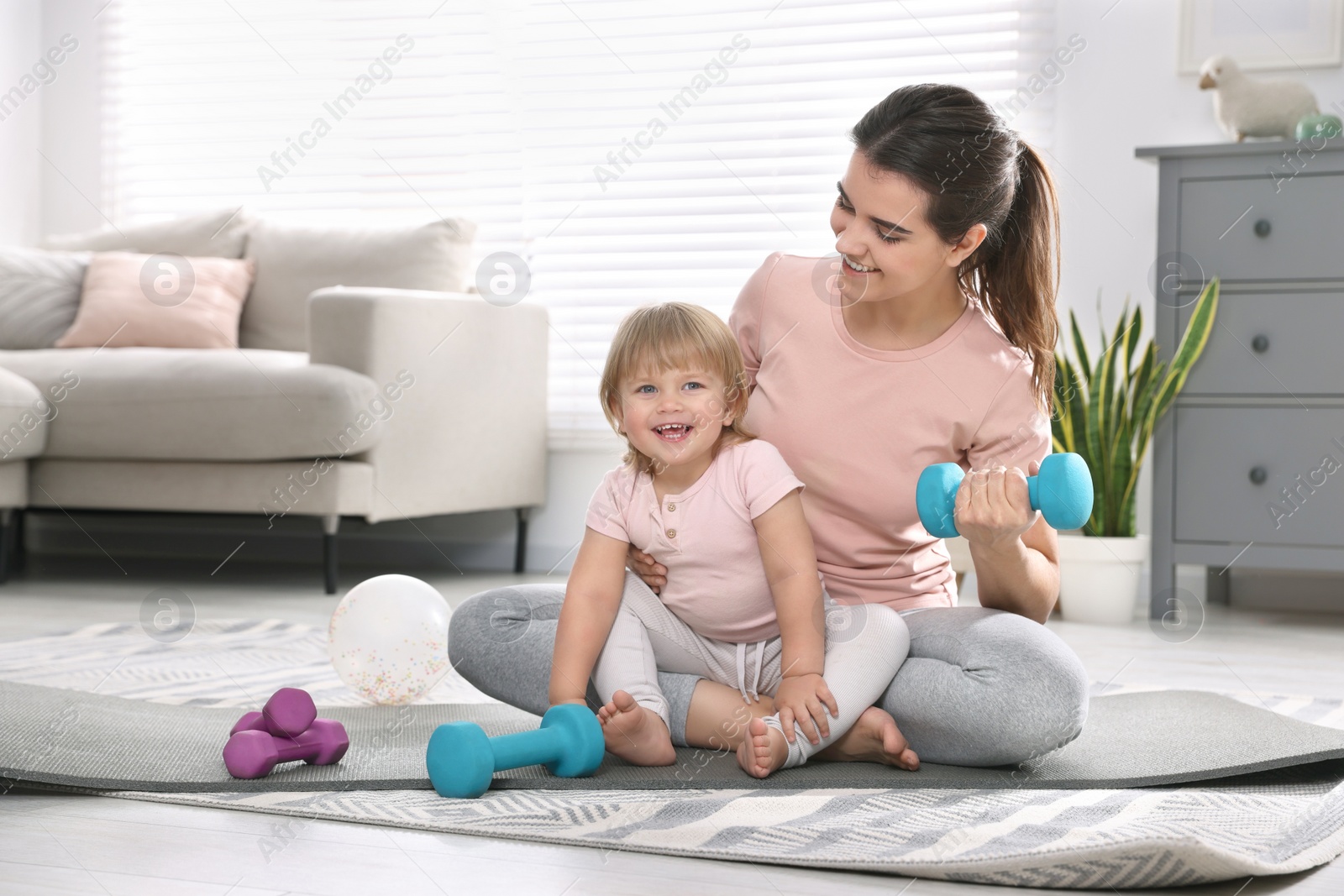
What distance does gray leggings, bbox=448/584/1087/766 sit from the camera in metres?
1.14

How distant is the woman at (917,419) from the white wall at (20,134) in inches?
114

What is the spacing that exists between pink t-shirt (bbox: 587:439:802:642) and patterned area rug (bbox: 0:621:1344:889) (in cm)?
21

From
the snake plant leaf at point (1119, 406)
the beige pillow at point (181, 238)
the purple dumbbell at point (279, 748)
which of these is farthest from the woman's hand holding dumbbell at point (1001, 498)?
the beige pillow at point (181, 238)

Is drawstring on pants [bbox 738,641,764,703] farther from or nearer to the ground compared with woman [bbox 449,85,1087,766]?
nearer to the ground

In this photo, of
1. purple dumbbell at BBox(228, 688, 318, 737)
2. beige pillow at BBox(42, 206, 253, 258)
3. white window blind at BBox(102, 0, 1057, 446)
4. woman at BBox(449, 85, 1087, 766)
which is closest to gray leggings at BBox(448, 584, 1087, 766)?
woman at BBox(449, 85, 1087, 766)

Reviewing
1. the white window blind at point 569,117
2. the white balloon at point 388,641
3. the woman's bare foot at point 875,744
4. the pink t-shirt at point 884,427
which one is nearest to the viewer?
the woman's bare foot at point 875,744

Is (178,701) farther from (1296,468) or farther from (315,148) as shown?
(315,148)

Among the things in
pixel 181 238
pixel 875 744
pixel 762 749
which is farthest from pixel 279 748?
pixel 181 238

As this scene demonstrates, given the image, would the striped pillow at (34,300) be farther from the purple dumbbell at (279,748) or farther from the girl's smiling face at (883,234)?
the girl's smiling face at (883,234)

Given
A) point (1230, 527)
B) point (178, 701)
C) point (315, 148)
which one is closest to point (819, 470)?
point (178, 701)

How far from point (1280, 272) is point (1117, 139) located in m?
0.57

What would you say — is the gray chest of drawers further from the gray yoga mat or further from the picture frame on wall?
the gray yoga mat

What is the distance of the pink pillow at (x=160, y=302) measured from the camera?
294 cm

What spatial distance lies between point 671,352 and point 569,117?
2.08m
